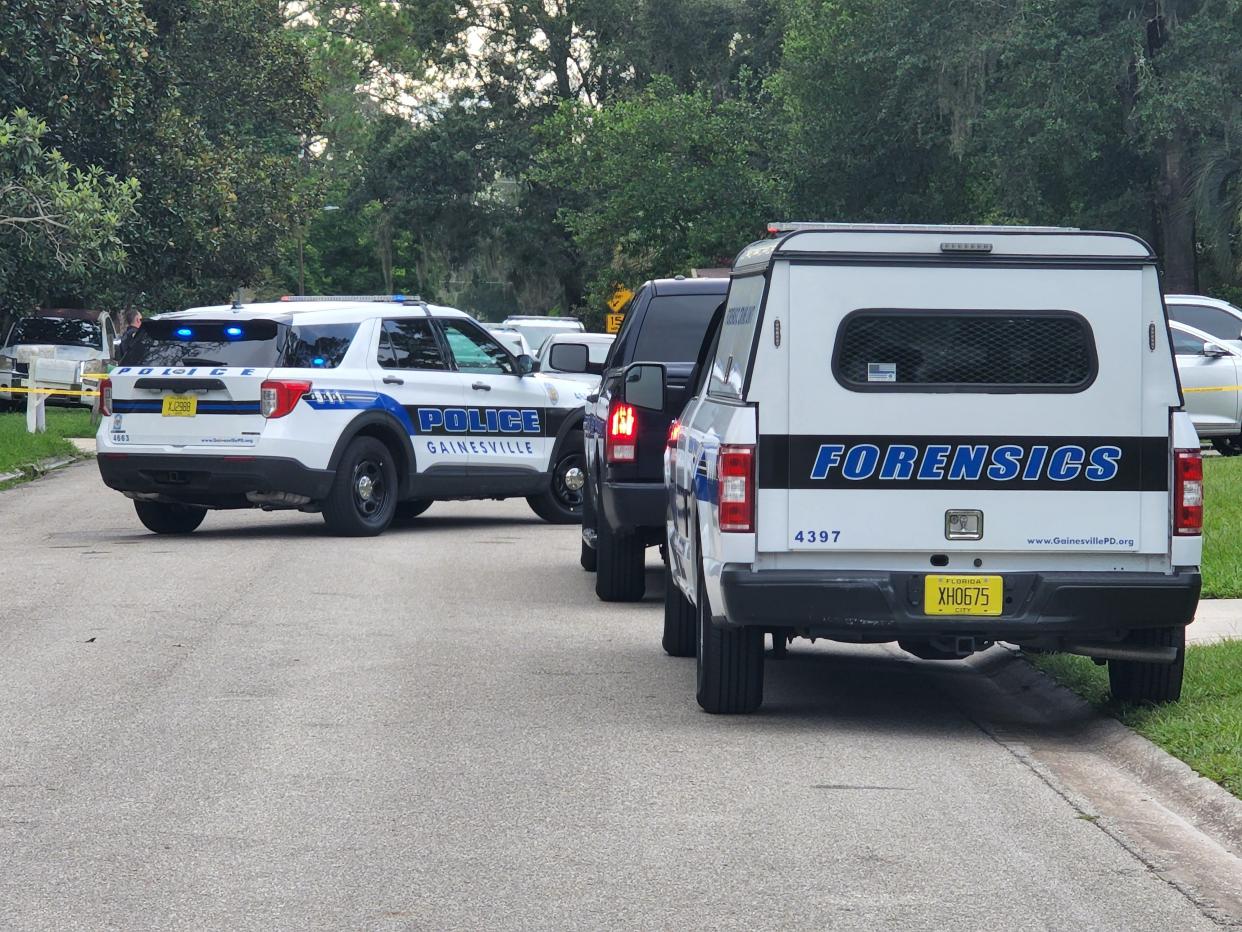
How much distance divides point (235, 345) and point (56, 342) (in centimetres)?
2515

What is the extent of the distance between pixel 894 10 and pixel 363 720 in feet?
103

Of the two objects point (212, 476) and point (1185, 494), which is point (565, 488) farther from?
point (1185, 494)

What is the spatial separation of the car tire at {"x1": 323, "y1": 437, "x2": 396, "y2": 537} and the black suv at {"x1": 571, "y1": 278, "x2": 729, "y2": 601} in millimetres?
3364

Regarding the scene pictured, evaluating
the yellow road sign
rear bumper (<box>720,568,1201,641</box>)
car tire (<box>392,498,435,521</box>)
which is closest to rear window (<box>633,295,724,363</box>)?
rear bumper (<box>720,568,1201,641</box>)

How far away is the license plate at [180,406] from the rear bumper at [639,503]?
5.28 meters

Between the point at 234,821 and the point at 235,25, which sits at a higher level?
the point at 235,25

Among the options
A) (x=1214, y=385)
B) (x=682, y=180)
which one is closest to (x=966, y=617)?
(x=1214, y=385)

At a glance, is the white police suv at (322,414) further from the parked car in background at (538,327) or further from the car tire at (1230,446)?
the parked car in background at (538,327)

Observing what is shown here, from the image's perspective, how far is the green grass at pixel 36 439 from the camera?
2625 cm

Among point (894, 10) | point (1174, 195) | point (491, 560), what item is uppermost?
point (894, 10)

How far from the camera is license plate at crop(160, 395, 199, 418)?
53.8 feet

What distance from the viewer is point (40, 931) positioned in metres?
5.46

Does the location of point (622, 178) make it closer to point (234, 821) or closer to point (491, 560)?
point (491, 560)

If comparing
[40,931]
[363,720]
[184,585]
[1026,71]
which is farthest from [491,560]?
[1026,71]
